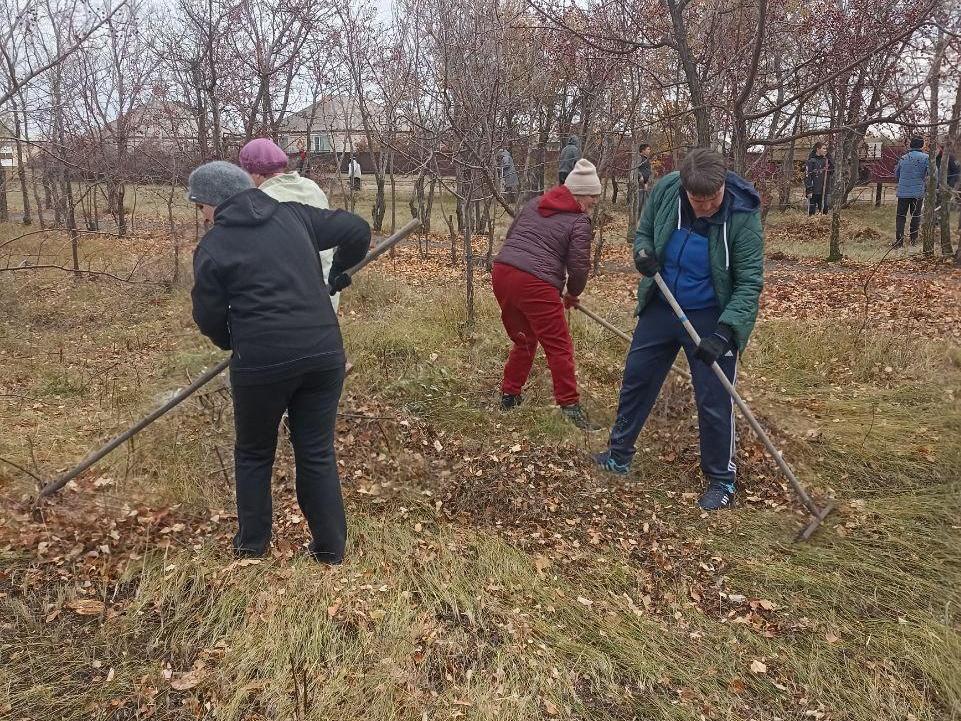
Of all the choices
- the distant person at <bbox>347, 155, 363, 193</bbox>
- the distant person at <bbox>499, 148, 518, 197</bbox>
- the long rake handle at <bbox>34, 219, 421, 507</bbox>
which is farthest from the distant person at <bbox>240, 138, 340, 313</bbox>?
the distant person at <bbox>347, 155, 363, 193</bbox>

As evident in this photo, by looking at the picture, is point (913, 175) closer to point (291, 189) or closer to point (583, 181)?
point (583, 181)

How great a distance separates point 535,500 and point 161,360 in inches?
136

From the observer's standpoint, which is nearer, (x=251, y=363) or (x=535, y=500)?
(x=251, y=363)

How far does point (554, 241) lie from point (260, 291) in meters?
2.16

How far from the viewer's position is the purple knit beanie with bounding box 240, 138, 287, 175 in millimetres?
3162

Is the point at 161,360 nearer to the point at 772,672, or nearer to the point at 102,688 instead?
the point at 102,688

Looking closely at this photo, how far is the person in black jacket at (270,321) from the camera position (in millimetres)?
2441

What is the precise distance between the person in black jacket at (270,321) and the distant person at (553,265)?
1544mm

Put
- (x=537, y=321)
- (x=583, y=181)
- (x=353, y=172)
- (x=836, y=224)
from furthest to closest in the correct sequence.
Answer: (x=353, y=172) < (x=836, y=224) < (x=537, y=321) < (x=583, y=181)

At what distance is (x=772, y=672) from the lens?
256 cm

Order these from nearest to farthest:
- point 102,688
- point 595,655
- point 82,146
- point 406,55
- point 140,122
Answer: point 102,688 → point 595,655 → point 82,146 → point 140,122 → point 406,55

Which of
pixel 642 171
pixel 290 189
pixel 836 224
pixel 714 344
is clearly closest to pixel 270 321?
pixel 290 189

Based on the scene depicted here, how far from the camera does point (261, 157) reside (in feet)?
10.4

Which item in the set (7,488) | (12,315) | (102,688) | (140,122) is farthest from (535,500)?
(140,122)
